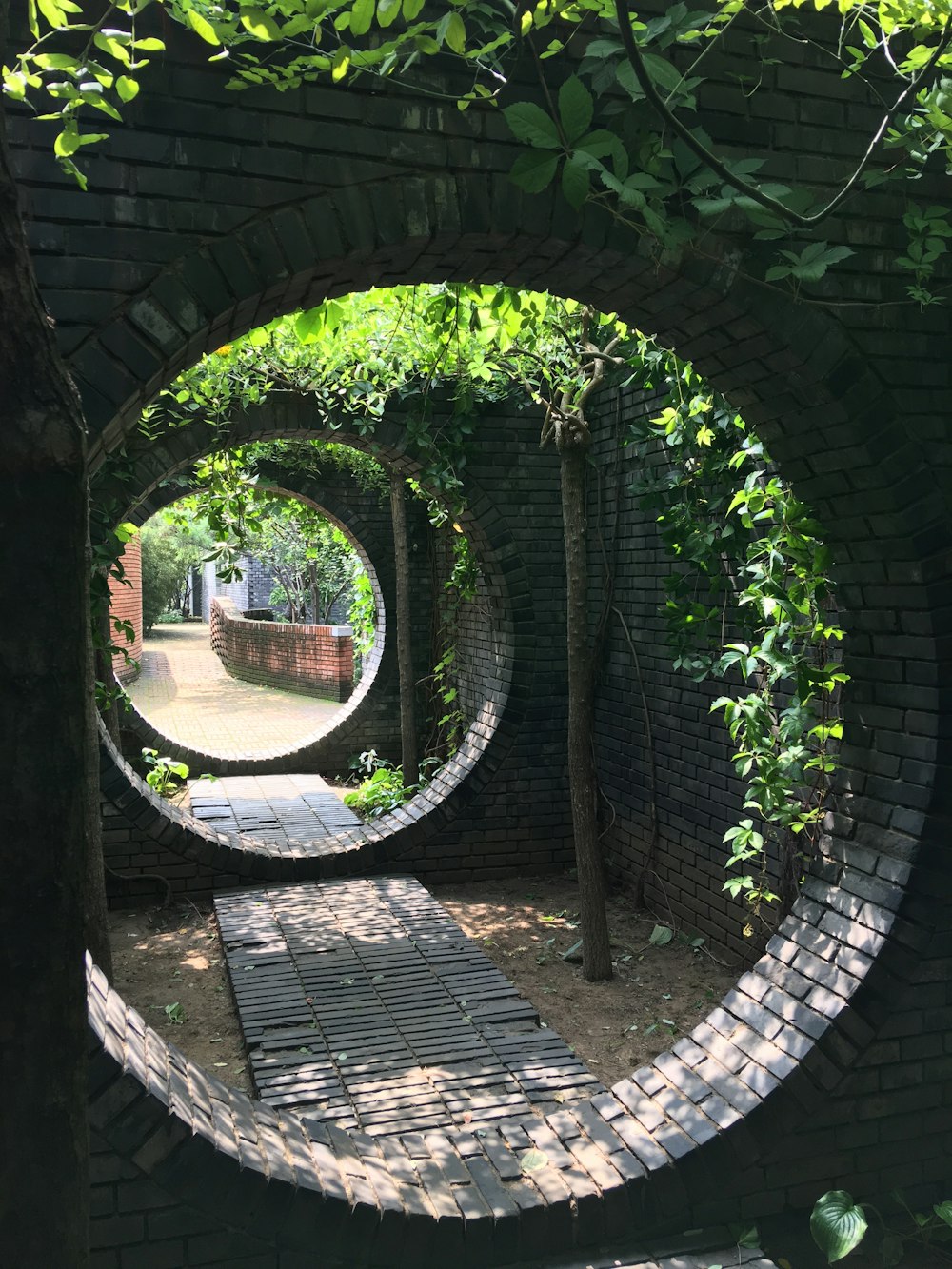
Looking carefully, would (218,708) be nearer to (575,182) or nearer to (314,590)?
(314,590)

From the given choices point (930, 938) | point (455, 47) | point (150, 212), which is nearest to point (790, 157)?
point (455, 47)

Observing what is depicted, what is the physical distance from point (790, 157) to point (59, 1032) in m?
3.00

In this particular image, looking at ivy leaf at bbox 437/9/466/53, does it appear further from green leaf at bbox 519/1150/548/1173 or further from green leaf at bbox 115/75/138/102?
green leaf at bbox 519/1150/548/1173

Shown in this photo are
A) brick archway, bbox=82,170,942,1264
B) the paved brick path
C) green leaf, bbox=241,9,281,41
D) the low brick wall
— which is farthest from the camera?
the low brick wall

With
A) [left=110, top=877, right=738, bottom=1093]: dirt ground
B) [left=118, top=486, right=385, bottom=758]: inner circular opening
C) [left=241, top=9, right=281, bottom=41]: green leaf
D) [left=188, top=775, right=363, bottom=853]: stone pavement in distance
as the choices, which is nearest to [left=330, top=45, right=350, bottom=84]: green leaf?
[left=241, top=9, right=281, bottom=41]: green leaf

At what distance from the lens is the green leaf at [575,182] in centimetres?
265

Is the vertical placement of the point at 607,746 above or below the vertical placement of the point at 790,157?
below

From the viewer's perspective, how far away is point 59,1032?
1263mm

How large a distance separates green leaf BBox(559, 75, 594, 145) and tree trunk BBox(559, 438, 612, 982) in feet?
9.12

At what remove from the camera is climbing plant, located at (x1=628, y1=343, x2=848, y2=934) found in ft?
12.6

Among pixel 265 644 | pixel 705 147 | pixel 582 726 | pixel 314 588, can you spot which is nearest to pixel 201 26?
pixel 705 147

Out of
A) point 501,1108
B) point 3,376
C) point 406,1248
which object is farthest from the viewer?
point 501,1108

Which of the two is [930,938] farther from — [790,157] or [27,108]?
[27,108]

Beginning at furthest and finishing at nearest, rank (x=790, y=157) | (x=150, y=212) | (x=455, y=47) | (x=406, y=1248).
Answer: (x=790, y=157)
(x=406, y=1248)
(x=150, y=212)
(x=455, y=47)
